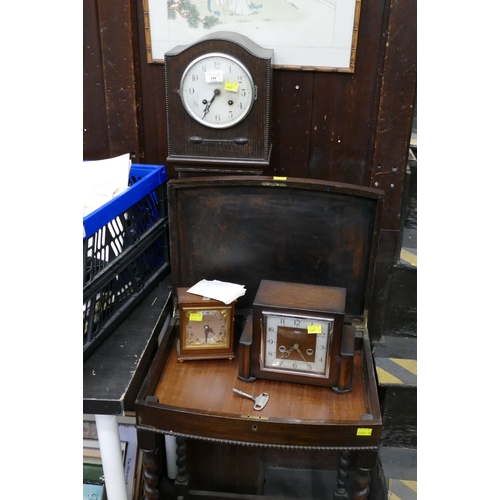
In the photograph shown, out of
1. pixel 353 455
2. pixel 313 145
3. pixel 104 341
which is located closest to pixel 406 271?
pixel 313 145

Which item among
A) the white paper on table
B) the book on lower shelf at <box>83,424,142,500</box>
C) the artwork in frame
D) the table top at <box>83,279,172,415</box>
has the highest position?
the artwork in frame

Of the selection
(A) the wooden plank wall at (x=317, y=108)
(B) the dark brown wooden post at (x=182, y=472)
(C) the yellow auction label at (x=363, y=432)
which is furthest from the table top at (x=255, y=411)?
(A) the wooden plank wall at (x=317, y=108)

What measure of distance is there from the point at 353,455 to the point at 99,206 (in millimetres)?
1267

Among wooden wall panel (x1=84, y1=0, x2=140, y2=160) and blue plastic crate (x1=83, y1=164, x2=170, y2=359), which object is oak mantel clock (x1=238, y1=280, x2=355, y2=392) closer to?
blue plastic crate (x1=83, y1=164, x2=170, y2=359)

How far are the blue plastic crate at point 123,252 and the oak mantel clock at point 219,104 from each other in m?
0.21

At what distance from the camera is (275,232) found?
5.46 ft

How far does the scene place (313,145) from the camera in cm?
190

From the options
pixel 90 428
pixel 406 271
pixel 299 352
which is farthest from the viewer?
pixel 90 428

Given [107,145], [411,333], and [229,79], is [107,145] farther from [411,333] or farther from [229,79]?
[411,333]

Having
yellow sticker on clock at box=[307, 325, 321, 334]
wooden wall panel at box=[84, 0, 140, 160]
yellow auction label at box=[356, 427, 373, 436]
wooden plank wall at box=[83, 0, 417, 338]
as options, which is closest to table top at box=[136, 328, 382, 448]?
yellow auction label at box=[356, 427, 373, 436]

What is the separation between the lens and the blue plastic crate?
153 centimetres

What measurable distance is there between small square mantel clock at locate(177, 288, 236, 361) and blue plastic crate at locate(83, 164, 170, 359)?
22cm

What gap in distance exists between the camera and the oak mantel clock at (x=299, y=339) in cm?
144

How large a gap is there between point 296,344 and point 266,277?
302 millimetres
